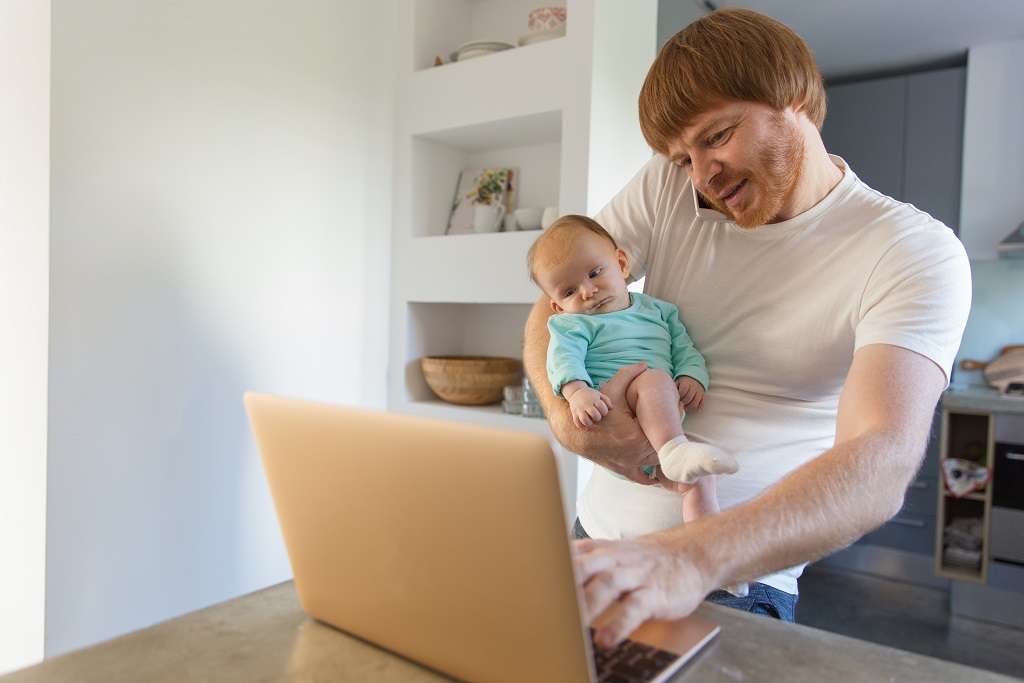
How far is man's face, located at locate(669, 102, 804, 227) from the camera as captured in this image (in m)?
1.14

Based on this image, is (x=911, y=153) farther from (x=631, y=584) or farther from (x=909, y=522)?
(x=631, y=584)

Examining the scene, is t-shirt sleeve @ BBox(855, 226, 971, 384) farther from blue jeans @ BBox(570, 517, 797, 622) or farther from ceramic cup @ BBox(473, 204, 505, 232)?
ceramic cup @ BBox(473, 204, 505, 232)

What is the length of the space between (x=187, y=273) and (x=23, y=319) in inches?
17.8

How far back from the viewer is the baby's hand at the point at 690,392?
49.9 inches

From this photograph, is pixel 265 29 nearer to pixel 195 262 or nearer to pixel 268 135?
pixel 268 135

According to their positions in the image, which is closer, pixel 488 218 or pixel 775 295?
pixel 775 295

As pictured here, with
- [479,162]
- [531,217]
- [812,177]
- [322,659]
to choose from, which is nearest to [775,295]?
[812,177]

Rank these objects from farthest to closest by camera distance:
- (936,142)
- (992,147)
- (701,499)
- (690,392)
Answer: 1. (936,142)
2. (992,147)
3. (690,392)
4. (701,499)

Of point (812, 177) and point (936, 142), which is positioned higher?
point (936, 142)

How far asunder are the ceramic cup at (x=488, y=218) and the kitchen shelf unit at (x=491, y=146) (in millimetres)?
99

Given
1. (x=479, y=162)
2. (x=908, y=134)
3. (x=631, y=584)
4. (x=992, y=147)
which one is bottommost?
(x=631, y=584)

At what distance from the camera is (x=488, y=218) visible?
109 inches

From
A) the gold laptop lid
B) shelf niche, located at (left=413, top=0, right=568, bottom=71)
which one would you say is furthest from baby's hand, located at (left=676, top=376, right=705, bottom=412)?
shelf niche, located at (left=413, top=0, right=568, bottom=71)

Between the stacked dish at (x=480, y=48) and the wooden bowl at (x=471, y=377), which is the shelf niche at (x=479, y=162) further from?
the wooden bowl at (x=471, y=377)
